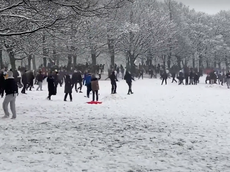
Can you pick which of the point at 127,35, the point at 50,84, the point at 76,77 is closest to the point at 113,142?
the point at 50,84

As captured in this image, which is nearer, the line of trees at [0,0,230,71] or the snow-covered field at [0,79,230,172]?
the snow-covered field at [0,79,230,172]

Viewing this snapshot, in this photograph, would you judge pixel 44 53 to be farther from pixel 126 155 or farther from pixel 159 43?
pixel 126 155

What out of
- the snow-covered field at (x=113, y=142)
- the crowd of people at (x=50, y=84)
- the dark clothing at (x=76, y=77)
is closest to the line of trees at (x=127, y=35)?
the crowd of people at (x=50, y=84)

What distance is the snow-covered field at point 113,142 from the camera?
7004 millimetres

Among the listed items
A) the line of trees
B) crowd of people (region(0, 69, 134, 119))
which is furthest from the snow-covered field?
the line of trees

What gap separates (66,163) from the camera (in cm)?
705

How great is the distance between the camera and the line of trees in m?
15.4

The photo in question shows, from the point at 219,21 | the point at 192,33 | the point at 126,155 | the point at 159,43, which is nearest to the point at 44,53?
the point at 159,43

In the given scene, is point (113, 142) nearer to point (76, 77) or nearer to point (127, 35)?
point (76, 77)

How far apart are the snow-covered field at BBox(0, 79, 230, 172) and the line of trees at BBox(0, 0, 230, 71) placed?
13.0ft

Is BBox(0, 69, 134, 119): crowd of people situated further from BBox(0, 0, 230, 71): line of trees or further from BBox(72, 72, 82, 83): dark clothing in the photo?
BBox(0, 0, 230, 71): line of trees

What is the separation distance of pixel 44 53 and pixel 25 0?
26165 mm

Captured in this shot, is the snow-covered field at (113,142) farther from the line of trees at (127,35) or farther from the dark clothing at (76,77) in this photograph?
the dark clothing at (76,77)

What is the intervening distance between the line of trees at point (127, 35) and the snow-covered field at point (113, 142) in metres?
3.97
